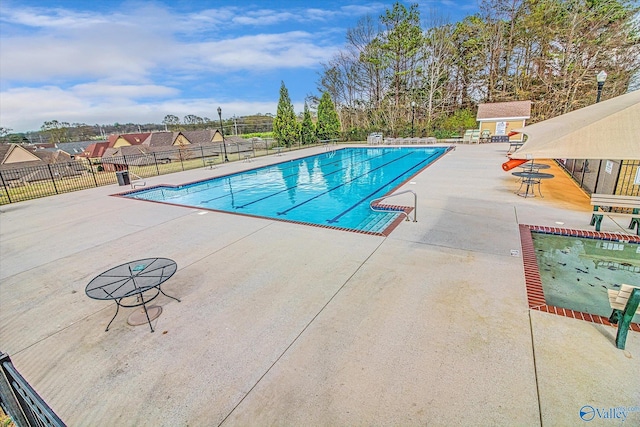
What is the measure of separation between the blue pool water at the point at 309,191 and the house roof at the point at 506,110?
10042 millimetres

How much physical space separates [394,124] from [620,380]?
28030mm

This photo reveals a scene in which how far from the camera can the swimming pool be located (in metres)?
3.34

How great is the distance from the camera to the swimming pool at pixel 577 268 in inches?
131

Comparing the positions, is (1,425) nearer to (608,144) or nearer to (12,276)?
(12,276)

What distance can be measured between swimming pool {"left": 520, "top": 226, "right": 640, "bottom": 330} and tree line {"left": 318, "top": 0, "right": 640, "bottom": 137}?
21860 mm

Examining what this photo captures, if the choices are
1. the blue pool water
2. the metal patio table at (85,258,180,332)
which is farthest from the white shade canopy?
the metal patio table at (85,258,180,332)

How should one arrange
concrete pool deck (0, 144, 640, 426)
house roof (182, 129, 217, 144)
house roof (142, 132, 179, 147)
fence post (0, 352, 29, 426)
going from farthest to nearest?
house roof (182, 129, 217, 144) → house roof (142, 132, 179, 147) → concrete pool deck (0, 144, 640, 426) → fence post (0, 352, 29, 426)

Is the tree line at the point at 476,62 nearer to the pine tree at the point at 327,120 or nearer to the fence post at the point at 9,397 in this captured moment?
the pine tree at the point at 327,120

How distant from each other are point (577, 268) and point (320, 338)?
403 centimetres

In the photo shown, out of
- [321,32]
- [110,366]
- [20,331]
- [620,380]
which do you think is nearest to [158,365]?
[110,366]

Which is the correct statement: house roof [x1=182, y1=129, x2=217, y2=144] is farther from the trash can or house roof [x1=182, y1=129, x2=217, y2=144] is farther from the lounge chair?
the lounge chair

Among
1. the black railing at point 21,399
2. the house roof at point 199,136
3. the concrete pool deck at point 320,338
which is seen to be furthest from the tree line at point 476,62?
the black railing at point 21,399

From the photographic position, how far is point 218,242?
18.0ft

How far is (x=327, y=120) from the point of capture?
2645cm
